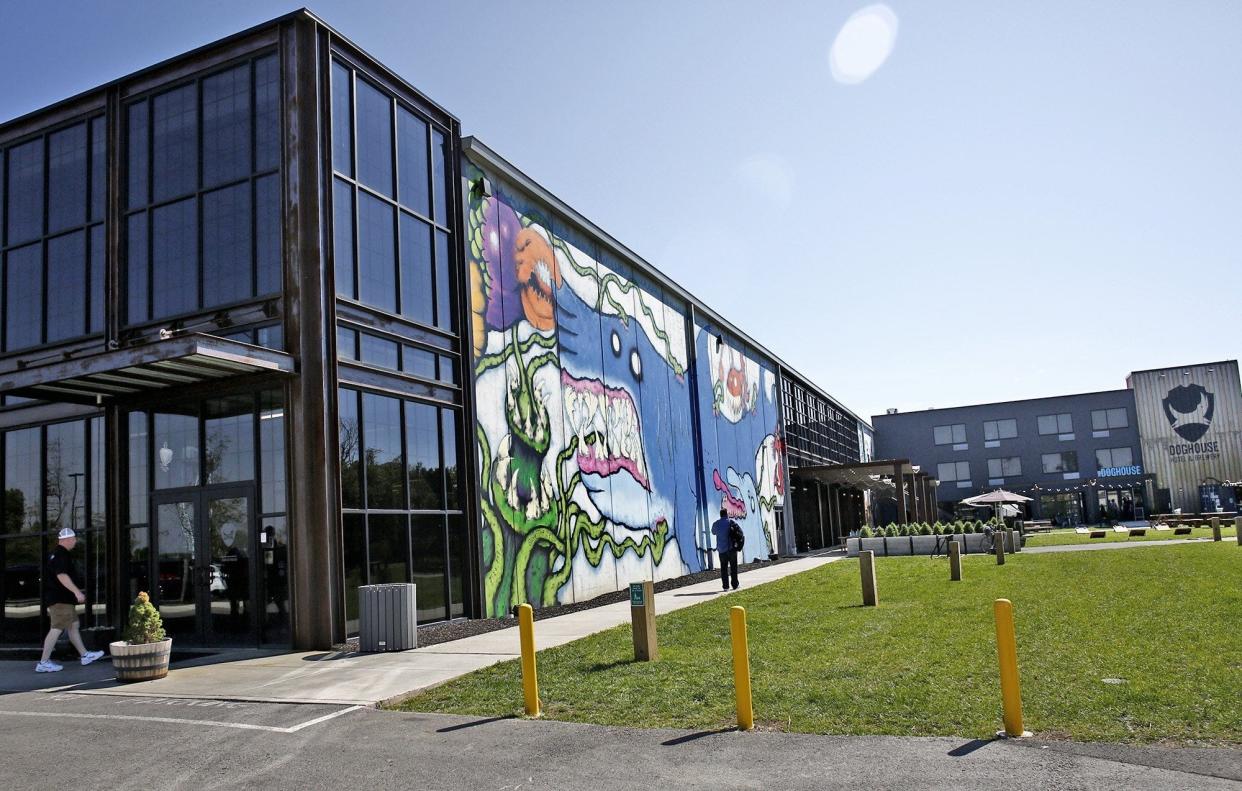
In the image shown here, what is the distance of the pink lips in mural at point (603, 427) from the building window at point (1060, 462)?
55614 mm

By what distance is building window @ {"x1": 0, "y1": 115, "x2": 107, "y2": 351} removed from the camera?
16.6 metres

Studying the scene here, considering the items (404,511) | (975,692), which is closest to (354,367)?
(404,511)

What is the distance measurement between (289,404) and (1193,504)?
230 ft

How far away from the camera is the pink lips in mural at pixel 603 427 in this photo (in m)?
21.9

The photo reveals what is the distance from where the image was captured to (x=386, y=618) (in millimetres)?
13328

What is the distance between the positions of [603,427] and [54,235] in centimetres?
1216

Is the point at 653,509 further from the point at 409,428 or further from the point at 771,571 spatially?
the point at 409,428

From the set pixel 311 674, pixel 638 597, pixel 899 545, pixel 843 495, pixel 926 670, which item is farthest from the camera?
pixel 843 495

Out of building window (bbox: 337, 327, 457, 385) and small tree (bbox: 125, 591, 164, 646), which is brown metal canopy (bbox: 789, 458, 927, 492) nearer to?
building window (bbox: 337, 327, 457, 385)

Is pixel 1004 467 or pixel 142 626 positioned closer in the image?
pixel 142 626

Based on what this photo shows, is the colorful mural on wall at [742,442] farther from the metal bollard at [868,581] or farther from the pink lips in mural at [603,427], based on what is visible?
the metal bollard at [868,581]

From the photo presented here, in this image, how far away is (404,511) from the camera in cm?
1561

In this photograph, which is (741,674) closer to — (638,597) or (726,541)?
(638,597)

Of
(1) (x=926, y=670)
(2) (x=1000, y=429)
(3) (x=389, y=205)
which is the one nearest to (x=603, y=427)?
(3) (x=389, y=205)
